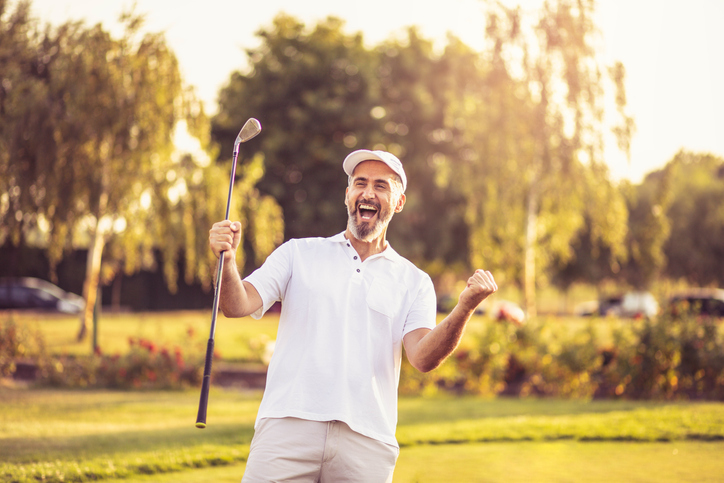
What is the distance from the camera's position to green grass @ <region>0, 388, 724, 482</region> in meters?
6.28

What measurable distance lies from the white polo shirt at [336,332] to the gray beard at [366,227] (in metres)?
0.09

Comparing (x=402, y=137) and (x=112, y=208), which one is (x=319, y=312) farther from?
(x=402, y=137)

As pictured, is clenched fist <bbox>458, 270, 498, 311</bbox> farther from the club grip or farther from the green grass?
the green grass

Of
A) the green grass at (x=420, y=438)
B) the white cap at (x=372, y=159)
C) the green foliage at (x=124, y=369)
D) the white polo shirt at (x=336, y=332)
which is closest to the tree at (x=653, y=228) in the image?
the green grass at (x=420, y=438)

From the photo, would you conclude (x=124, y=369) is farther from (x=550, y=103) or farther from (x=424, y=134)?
(x=424, y=134)

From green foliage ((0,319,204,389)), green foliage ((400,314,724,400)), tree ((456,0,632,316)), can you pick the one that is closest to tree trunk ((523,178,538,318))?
tree ((456,0,632,316))

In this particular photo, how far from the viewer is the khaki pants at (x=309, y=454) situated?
312cm

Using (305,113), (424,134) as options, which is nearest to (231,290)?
(305,113)

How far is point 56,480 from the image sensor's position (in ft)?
18.6

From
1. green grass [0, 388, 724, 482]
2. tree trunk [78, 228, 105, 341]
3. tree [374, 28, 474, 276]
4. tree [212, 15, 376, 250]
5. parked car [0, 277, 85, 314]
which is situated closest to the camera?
green grass [0, 388, 724, 482]

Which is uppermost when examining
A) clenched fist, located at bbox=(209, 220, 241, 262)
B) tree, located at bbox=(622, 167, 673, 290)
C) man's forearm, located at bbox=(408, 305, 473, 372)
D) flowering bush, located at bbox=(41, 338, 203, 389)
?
tree, located at bbox=(622, 167, 673, 290)

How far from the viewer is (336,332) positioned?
3.26 metres

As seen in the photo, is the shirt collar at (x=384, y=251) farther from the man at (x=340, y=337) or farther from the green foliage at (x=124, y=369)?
the green foliage at (x=124, y=369)

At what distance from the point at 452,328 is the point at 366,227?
0.66m
